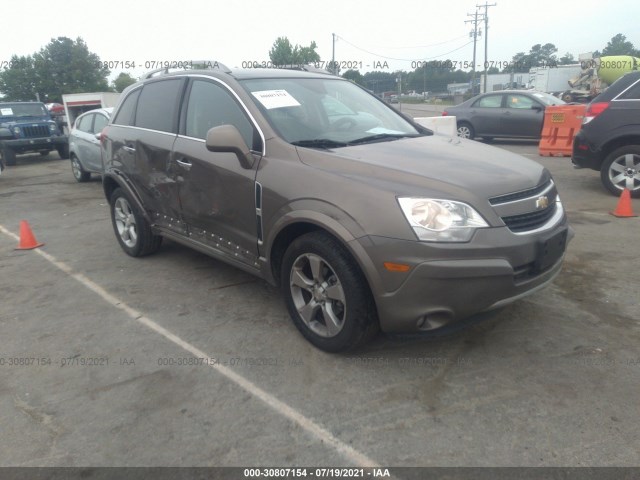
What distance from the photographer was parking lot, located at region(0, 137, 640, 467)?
2.41 meters

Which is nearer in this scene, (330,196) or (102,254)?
(330,196)

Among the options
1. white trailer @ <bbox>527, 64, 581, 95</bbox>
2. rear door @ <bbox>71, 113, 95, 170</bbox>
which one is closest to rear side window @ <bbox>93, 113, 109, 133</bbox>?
rear door @ <bbox>71, 113, 95, 170</bbox>

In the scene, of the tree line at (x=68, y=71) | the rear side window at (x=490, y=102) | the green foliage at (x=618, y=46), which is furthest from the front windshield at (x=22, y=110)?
the green foliage at (x=618, y=46)

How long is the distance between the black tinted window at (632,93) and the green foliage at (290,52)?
54.3 metres

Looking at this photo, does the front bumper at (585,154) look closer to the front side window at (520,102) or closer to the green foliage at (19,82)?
the front side window at (520,102)

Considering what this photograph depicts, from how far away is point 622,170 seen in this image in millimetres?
7098

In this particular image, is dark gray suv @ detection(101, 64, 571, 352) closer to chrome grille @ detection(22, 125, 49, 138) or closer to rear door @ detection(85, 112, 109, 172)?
rear door @ detection(85, 112, 109, 172)

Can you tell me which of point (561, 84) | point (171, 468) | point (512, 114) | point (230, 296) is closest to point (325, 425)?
point (171, 468)

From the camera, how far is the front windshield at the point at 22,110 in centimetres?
1524

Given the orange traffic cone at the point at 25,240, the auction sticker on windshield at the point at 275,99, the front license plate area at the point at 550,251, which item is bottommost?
the orange traffic cone at the point at 25,240

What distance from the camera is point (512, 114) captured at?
1316 centimetres

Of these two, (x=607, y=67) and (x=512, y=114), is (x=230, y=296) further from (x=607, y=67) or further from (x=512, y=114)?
(x=607, y=67)

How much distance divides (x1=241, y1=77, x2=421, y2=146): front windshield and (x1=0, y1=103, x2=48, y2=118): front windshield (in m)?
14.6

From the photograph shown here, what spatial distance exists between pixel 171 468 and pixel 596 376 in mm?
2358
